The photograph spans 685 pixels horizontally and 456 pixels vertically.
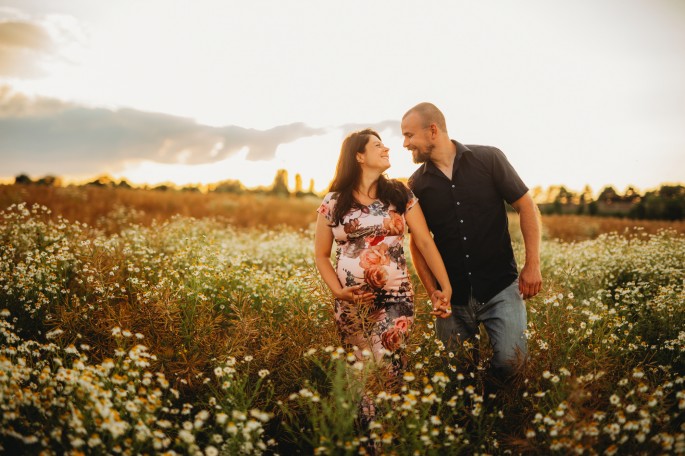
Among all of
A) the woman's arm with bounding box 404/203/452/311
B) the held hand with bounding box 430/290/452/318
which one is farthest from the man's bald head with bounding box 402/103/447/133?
the held hand with bounding box 430/290/452/318

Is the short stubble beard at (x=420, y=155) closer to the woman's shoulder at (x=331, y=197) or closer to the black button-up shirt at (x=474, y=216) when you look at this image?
the black button-up shirt at (x=474, y=216)

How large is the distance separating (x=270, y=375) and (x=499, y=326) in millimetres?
2046

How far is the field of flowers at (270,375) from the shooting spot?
2703 mm

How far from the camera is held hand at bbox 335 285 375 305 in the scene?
137 inches

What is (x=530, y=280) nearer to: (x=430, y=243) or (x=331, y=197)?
(x=430, y=243)

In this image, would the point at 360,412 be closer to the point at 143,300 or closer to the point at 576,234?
the point at 143,300

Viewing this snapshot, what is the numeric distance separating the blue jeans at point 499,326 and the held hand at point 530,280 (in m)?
0.07

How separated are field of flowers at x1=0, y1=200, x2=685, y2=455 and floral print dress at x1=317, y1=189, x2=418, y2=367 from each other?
0.31m

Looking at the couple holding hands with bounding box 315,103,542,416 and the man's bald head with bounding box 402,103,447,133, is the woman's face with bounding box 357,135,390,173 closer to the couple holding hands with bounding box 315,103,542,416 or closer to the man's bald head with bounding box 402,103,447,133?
the couple holding hands with bounding box 315,103,542,416

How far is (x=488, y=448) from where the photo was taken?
3262mm

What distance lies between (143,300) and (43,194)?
1466 cm

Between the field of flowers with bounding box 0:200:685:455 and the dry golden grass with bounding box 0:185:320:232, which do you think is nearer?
the field of flowers with bounding box 0:200:685:455

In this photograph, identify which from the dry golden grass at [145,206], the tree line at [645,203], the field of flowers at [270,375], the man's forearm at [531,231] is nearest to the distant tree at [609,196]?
the tree line at [645,203]

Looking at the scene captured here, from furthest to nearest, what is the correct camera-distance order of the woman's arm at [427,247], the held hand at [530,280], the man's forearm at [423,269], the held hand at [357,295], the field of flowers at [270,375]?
the man's forearm at [423,269]
the held hand at [530,280]
the woman's arm at [427,247]
the held hand at [357,295]
the field of flowers at [270,375]
